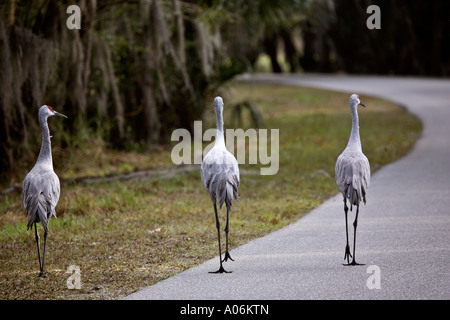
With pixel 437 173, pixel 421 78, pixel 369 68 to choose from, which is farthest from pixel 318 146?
pixel 369 68

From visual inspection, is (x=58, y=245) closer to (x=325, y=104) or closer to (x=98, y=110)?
(x=98, y=110)

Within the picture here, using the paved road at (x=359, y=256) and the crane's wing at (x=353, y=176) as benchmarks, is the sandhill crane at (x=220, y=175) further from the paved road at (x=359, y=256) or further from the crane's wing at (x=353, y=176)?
the crane's wing at (x=353, y=176)

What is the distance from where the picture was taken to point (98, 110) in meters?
13.2

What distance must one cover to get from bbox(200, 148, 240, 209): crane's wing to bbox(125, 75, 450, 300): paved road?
714mm

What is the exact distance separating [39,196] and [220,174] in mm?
1666

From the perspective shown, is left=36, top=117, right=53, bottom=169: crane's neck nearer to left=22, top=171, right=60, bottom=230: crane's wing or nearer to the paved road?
left=22, top=171, right=60, bottom=230: crane's wing

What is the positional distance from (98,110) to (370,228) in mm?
6726

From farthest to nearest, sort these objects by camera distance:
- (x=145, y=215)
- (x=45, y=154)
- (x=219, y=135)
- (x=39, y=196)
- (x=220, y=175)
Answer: (x=145, y=215) < (x=45, y=154) < (x=219, y=135) < (x=39, y=196) < (x=220, y=175)

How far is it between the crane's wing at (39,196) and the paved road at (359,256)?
1306 mm

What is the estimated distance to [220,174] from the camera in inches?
250

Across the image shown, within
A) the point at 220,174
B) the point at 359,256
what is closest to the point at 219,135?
the point at 220,174

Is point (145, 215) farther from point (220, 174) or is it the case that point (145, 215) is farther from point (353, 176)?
point (353, 176)

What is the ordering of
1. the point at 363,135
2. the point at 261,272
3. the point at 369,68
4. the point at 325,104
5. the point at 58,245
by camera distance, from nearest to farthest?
the point at 261,272 < the point at 58,245 < the point at 363,135 < the point at 325,104 < the point at 369,68

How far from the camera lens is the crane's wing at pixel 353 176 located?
21.0 ft
